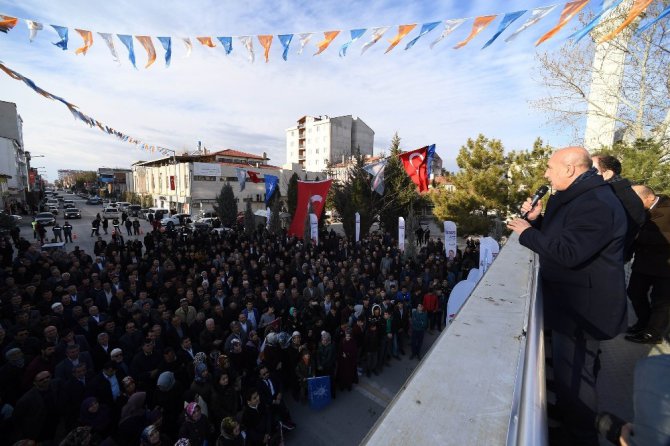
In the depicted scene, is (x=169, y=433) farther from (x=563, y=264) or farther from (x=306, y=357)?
(x=563, y=264)

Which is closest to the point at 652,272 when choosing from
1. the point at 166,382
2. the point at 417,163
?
the point at 166,382

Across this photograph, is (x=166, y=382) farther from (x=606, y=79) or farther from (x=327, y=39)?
(x=606, y=79)

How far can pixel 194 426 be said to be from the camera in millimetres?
4449

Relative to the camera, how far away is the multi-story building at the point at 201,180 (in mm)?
39594

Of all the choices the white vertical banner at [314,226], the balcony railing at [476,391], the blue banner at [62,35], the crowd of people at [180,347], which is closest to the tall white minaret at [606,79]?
the crowd of people at [180,347]

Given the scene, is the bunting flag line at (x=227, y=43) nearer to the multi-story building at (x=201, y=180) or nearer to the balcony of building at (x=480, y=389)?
the balcony of building at (x=480, y=389)

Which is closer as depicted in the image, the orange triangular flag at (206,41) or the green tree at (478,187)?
the orange triangular flag at (206,41)

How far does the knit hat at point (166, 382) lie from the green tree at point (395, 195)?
21200 millimetres

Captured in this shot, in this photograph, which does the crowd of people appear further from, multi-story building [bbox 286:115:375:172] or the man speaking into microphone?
multi-story building [bbox 286:115:375:172]

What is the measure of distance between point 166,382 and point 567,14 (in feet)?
33.2

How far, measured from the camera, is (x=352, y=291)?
9.95 m

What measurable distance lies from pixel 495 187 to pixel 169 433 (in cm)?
1918

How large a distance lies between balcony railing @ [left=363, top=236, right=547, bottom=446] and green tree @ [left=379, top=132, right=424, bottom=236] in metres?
23.5

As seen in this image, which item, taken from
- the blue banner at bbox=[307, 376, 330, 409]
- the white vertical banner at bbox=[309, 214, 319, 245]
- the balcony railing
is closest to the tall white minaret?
the white vertical banner at bbox=[309, 214, 319, 245]
